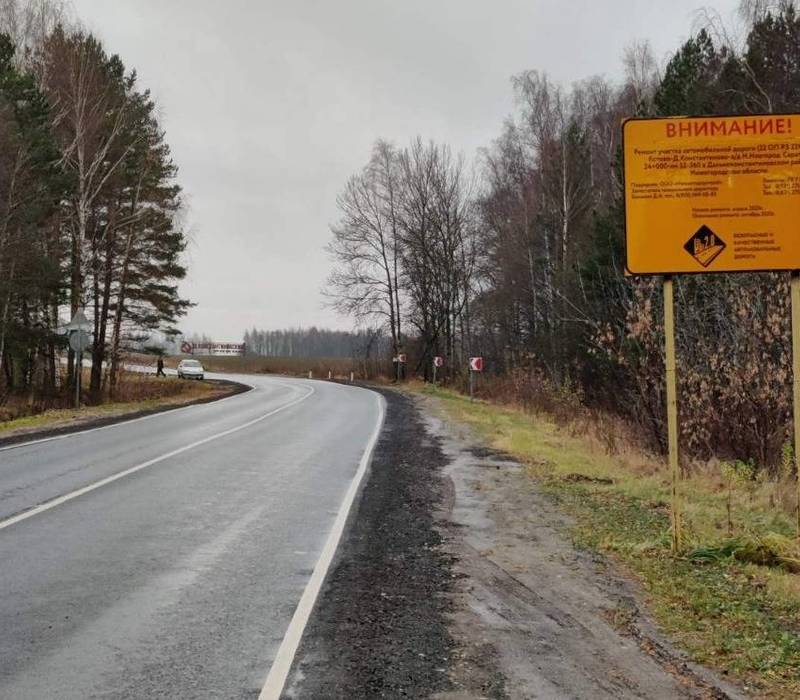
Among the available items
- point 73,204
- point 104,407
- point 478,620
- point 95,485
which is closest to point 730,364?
point 478,620

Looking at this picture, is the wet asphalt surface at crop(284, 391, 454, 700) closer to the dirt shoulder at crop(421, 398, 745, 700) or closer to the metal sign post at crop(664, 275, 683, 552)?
Answer: the dirt shoulder at crop(421, 398, 745, 700)

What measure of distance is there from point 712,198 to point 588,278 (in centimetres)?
1992

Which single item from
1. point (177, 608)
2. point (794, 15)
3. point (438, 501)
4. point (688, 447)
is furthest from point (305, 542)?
point (794, 15)

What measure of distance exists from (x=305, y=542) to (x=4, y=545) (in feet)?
8.97

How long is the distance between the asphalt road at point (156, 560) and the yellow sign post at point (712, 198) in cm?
389

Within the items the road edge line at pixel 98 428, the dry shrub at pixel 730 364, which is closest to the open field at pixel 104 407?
the road edge line at pixel 98 428

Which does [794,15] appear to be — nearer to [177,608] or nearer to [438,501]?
[438,501]

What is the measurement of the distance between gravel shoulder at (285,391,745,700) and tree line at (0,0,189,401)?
2170 cm

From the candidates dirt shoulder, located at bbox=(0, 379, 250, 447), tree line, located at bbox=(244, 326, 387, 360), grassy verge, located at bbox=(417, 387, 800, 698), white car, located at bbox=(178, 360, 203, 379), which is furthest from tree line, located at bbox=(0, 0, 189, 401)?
tree line, located at bbox=(244, 326, 387, 360)

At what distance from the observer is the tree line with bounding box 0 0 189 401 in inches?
987

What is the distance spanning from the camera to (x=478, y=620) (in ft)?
16.2

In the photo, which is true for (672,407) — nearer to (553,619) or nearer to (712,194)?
(712,194)

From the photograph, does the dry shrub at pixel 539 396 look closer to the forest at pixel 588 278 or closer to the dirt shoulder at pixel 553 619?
the forest at pixel 588 278

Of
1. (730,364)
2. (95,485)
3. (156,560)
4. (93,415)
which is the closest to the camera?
(156,560)
